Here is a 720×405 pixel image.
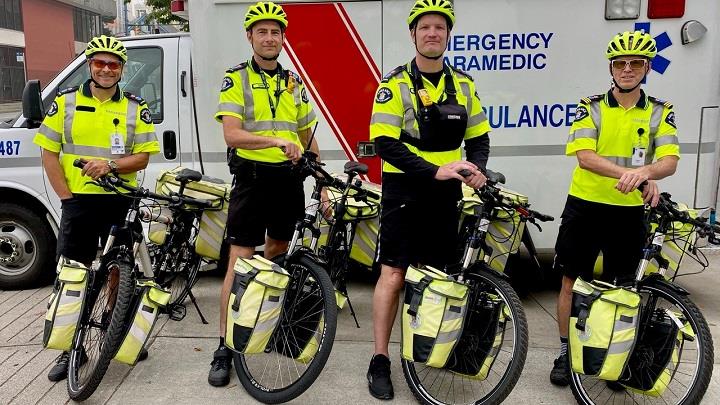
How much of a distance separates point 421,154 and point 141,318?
1.80 meters

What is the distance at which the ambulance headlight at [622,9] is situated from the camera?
4.47m

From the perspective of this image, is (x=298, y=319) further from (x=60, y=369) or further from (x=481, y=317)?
(x=60, y=369)

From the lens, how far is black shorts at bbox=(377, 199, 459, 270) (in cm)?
328

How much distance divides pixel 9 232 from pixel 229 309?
3048mm

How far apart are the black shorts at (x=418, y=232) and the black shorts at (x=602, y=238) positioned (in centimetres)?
67

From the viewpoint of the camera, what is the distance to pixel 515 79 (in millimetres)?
4598

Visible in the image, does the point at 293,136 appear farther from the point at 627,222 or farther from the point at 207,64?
the point at 627,222

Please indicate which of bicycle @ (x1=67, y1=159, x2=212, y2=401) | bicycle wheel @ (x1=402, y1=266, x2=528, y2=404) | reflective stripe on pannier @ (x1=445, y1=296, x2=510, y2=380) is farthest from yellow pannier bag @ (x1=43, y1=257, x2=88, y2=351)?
reflective stripe on pannier @ (x1=445, y1=296, x2=510, y2=380)

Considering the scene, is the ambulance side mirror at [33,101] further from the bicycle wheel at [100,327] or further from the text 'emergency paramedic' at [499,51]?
the text 'emergency paramedic' at [499,51]

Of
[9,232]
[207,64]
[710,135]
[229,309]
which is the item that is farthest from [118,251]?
[710,135]

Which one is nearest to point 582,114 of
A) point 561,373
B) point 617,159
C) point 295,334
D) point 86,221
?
point 617,159

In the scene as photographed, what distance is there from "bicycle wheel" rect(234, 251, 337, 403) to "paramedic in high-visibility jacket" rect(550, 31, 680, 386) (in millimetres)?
1428

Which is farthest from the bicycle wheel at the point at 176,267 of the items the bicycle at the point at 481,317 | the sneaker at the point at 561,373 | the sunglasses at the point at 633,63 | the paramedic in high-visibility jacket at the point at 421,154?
the sunglasses at the point at 633,63

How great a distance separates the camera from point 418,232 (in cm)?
333
